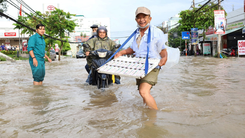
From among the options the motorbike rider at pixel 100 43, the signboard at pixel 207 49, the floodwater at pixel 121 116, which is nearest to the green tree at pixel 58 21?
the signboard at pixel 207 49

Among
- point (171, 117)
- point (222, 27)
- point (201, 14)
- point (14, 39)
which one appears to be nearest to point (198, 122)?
point (171, 117)

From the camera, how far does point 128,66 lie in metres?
2.92

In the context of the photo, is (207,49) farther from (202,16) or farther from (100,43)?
(100,43)

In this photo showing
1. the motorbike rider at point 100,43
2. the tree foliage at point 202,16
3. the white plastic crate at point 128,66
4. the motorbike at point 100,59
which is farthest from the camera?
the tree foliage at point 202,16

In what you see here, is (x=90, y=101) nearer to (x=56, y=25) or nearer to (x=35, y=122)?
(x=35, y=122)

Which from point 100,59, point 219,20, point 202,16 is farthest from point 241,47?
point 100,59

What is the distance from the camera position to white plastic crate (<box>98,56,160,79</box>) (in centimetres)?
277

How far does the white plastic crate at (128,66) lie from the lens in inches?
109

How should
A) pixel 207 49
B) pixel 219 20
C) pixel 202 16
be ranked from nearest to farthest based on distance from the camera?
pixel 219 20 → pixel 202 16 → pixel 207 49

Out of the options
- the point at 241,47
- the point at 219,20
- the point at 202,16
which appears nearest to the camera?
the point at 219,20

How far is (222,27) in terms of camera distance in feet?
66.1

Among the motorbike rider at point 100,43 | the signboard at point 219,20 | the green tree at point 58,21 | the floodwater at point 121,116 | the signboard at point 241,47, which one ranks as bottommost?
the floodwater at point 121,116

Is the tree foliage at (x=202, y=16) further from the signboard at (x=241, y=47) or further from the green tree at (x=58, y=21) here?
the green tree at (x=58, y=21)

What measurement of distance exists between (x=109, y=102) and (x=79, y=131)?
157cm
